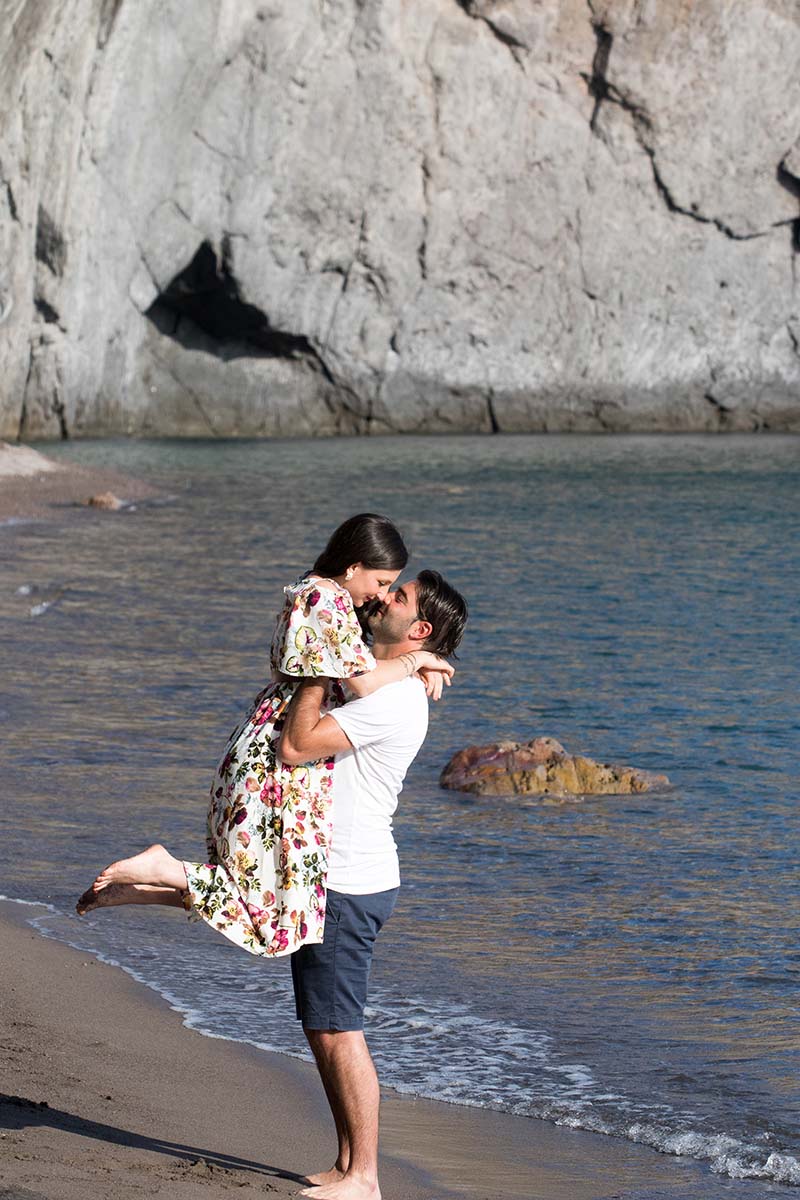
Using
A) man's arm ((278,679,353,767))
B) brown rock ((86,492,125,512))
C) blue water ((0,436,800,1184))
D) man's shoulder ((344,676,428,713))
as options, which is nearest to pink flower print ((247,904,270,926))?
man's arm ((278,679,353,767))

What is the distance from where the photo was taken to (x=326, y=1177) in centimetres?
420

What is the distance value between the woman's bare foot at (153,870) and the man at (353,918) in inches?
14.4

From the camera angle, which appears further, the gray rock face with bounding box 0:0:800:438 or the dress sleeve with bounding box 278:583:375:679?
the gray rock face with bounding box 0:0:800:438

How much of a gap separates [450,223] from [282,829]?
50.5 metres

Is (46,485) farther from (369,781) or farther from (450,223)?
(450,223)

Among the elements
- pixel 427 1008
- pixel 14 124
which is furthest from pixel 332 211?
pixel 427 1008

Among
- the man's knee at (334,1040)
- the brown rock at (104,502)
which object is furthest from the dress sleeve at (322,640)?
the brown rock at (104,502)

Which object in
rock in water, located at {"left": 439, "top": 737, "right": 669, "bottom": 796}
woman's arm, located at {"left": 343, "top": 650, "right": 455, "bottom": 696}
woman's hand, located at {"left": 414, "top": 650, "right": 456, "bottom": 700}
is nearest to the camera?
woman's arm, located at {"left": 343, "top": 650, "right": 455, "bottom": 696}

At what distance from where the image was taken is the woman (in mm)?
4062

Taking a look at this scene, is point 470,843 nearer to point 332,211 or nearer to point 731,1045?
point 731,1045

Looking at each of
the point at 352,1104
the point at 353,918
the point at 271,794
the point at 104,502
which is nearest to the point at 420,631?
the point at 271,794

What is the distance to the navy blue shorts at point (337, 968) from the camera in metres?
4.13

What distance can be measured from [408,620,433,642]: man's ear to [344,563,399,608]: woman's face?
A: 0.43 ft

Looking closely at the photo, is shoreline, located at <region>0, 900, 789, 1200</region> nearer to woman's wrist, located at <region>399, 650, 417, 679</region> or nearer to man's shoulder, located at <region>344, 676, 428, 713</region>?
man's shoulder, located at <region>344, 676, 428, 713</region>
